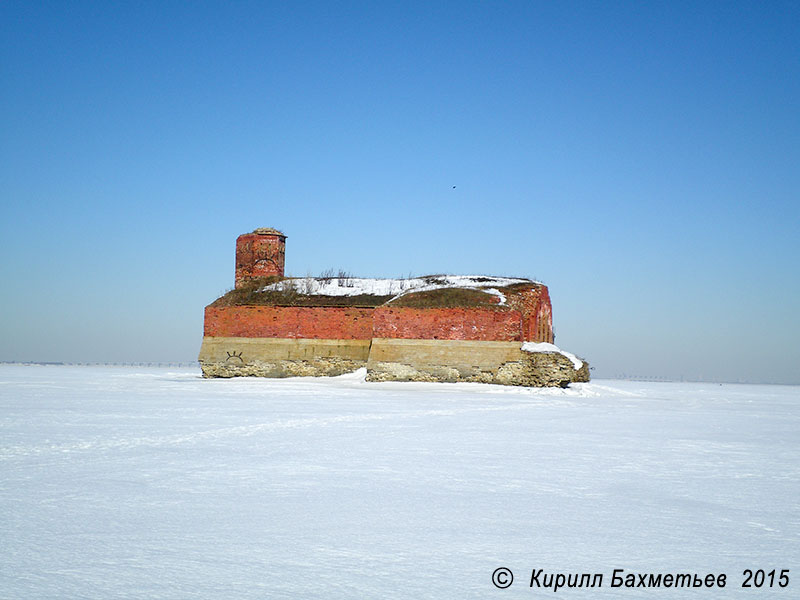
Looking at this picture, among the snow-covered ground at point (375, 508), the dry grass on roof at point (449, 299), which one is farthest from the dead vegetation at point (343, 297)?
the snow-covered ground at point (375, 508)

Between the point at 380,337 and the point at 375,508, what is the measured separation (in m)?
19.3

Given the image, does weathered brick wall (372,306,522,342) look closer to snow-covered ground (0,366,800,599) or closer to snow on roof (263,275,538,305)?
snow on roof (263,275,538,305)

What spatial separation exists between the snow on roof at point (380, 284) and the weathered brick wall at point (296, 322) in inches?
49.8

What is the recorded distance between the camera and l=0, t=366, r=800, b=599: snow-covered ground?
335cm

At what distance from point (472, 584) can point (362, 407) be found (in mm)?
10079

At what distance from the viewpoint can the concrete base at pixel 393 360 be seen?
2216cm

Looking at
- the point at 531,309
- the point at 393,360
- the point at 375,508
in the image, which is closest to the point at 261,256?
the point at 393,360

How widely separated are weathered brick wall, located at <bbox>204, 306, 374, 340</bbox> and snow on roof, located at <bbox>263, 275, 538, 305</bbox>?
4.15ft

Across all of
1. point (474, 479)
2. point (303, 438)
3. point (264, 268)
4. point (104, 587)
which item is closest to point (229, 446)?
point (303, 438)

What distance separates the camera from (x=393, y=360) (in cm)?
2358

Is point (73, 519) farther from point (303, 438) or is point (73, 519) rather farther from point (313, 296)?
point (313, 296)

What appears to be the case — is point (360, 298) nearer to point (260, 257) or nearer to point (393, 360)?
point (393, 360)

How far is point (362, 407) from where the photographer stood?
1327 cm

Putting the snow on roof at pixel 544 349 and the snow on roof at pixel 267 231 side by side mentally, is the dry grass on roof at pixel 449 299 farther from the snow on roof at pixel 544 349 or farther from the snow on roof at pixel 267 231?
the snow on roof at pixel 267 231
